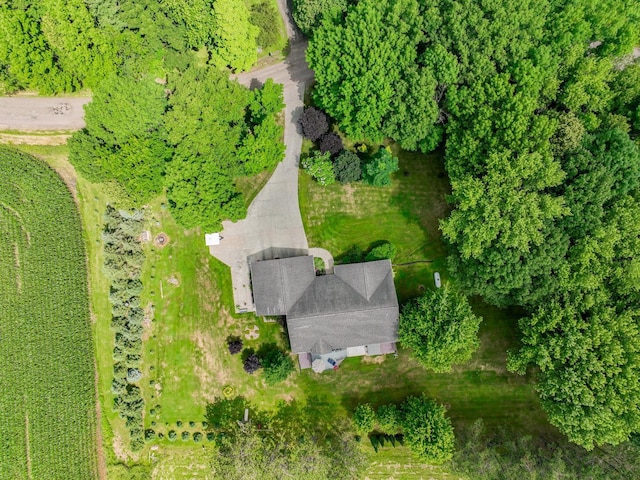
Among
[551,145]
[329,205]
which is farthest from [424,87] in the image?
[329,205]

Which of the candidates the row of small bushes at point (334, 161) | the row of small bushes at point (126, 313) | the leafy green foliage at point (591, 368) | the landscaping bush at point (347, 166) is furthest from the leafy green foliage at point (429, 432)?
the row of small bushes at point (126, 313)

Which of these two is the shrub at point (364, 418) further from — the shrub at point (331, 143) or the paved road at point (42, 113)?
the paved road at point (42, 113)

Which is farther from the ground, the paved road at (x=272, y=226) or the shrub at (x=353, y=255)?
the paved road at (x=272, y=226)

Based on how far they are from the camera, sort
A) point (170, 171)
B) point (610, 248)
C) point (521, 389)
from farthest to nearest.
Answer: point (521, 389) < point (170, 171) < point (610, 248)

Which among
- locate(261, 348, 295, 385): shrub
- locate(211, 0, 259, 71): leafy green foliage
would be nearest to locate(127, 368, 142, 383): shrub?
locate(261, 348, 295, 385): shrub

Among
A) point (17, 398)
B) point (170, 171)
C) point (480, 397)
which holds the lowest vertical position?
point (480, 397)

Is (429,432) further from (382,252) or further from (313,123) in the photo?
(313,123)

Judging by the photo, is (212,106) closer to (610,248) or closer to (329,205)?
(329,205)
